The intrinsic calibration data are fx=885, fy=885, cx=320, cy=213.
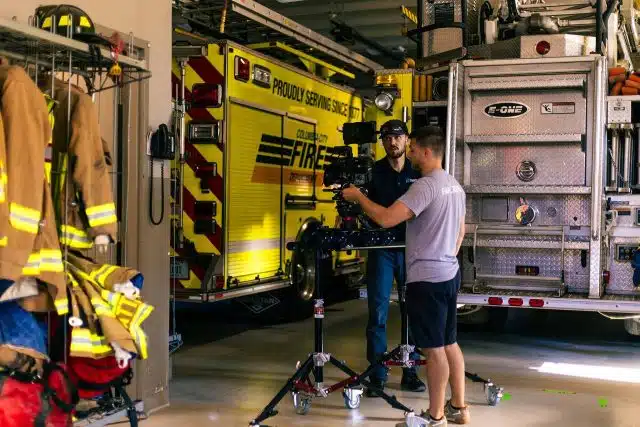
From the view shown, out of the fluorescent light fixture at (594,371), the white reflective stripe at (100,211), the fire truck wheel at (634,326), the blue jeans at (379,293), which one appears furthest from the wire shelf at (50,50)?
the fire truck wheel at (634,326)

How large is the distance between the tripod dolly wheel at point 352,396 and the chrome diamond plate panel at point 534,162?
290cm

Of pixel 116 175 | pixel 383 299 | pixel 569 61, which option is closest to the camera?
pixel 116 175

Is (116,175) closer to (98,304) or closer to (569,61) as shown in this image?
(98,304)

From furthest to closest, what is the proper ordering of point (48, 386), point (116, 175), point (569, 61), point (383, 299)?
1. point (569, 61)
2. point (383, 299)
3. point (116, 175)
4. point (48, 386)

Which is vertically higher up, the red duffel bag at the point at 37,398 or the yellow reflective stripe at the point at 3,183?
the yellow reflective stripe at the point at 3,183

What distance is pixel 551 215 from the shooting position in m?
7.98

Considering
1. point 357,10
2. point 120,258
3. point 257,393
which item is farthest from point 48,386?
point 357,10

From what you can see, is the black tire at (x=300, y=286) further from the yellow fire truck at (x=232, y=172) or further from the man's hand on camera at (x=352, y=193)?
the man's hand on camera at (x=352, y=193)

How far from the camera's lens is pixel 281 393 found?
5457 mm

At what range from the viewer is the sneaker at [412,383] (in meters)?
6.67

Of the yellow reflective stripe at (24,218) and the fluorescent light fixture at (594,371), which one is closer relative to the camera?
the yellow reflective stripe at (24,218)

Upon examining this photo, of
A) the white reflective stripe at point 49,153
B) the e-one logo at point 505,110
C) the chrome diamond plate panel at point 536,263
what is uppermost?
the e-one logo at point 505,110

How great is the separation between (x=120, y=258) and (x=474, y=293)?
11.6 feet

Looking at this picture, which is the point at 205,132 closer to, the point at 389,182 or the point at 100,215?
the point at 389,182
